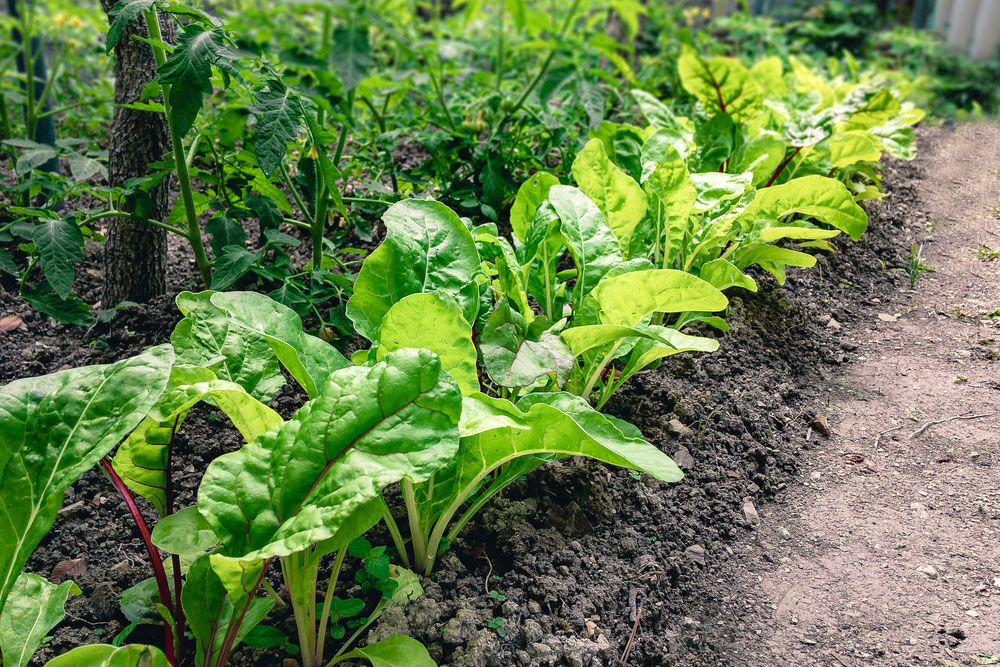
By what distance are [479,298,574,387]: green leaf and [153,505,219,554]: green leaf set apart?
0.56m

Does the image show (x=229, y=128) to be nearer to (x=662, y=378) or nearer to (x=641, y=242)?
(x=641, y=242)

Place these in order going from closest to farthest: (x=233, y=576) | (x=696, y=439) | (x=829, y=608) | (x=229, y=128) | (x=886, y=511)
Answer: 1. (x=233, y=576)
2. (x=829, y=608)
3. (x=886, y=511)
4. (x=696, y=439)
5. (x=229, y=128)

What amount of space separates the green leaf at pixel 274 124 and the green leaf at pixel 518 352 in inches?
22.1

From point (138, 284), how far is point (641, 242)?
4.59 ft

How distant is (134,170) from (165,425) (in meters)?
1.07

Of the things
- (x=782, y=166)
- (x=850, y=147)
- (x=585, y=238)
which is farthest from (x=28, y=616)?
(x=850, y=147)

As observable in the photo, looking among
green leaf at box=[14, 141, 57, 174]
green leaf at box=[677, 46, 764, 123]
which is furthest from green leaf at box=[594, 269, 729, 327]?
green leaf at box=[14, 141, 57, 174]

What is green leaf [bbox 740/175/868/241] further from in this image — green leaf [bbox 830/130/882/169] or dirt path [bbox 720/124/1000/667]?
green leaf [bbox 830/130/882/169]

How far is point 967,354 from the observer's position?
2.22 meters

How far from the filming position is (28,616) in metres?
1.07

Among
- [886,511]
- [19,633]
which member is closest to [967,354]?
[886,511]

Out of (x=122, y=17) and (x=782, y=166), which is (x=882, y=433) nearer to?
(x=782, y=166)

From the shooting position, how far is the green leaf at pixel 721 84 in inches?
98.2

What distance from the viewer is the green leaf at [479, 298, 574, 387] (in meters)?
1.39
